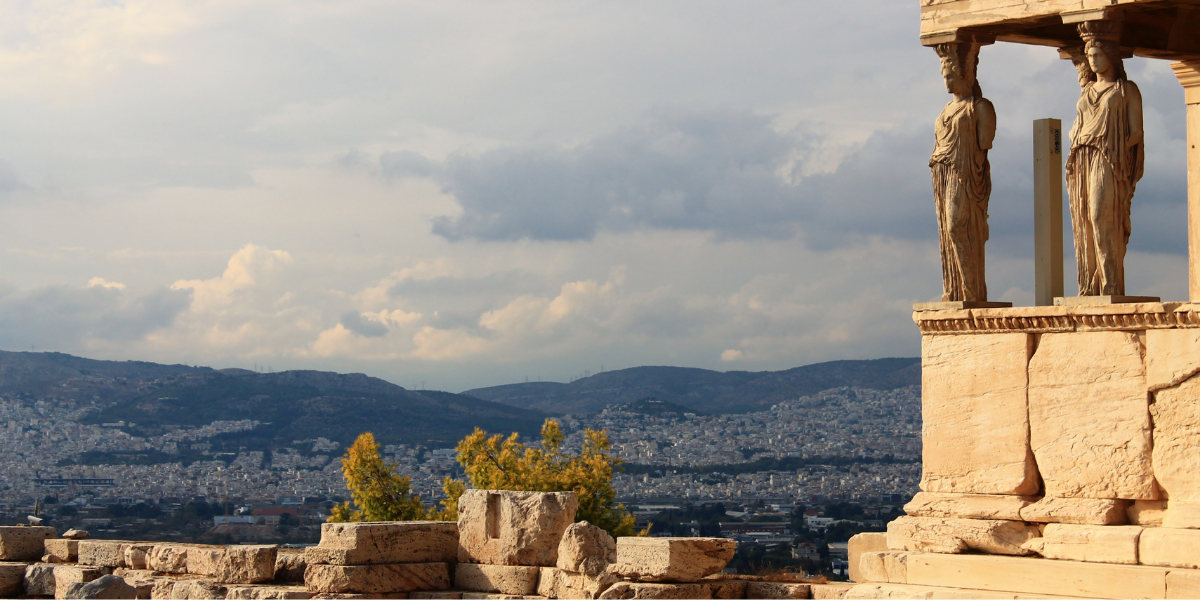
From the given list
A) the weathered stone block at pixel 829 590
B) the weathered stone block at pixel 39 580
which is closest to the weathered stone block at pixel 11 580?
the weathered stone block at pixel 39 580

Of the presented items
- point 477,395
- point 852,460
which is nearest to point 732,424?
point 852,460

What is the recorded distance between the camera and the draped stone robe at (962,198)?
33.2 feet

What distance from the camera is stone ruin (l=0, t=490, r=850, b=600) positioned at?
38.0 ft

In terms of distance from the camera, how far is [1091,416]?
934cm

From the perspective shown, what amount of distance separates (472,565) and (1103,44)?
7258 millimetres

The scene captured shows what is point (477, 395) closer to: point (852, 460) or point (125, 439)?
point (125, 439)

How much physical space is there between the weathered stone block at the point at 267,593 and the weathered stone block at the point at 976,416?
5740 millimetres

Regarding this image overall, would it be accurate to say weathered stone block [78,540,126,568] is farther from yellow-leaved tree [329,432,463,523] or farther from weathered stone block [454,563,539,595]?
yellow-leaved tree [329,432,463,523]

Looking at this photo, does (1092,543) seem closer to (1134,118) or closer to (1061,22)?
(1134,118)

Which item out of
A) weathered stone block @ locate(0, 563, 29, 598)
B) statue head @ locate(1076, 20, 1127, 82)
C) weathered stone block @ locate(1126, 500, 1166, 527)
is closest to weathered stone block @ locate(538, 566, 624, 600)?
weathered stone block @ locate(1126, 500, 1166, 527)

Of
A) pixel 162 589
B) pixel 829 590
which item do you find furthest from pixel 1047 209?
pixel 162 589

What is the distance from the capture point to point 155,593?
1383 cm

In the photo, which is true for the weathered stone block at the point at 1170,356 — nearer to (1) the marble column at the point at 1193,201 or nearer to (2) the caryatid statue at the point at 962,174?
(1) the marble column at the point at 1193,201

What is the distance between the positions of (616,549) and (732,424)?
59150 millimetres
